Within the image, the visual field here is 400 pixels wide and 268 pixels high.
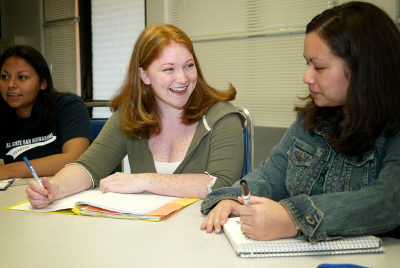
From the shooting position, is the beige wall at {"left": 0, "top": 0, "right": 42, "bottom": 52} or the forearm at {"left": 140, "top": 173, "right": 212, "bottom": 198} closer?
the forearm at {"left": 140, "top": 173, "right": 212, "bottom": 198}

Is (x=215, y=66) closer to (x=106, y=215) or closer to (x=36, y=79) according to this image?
(x=36, y=79)

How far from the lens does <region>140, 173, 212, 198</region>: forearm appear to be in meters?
1.31

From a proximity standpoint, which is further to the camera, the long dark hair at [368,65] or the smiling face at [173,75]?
the smiling face at [173,75]

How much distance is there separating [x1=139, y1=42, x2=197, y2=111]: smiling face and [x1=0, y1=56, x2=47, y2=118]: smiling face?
904 millimetres

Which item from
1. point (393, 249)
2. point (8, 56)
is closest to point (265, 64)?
point (8, 56)

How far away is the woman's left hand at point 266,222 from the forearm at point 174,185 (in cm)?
46

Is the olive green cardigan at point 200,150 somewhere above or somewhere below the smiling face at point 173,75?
below

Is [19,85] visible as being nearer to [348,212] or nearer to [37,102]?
[37,102]

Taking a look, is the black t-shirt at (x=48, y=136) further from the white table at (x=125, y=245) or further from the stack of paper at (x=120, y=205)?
the white table at (x=125, y=245)

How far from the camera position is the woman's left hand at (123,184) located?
1300 mm

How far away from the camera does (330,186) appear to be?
3.65ft

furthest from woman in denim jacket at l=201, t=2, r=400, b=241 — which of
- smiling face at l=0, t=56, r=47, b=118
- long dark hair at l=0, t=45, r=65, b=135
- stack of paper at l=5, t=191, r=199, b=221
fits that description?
smiling face at l=0, t=56, r=47, b=118

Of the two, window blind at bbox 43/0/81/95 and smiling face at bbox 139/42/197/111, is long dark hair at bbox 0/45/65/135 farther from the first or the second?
window blind at bbox 43/0/81/95

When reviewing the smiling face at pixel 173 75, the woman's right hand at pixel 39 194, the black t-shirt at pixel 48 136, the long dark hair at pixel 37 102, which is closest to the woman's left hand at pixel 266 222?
the woman's right hand at pixel 39 194
